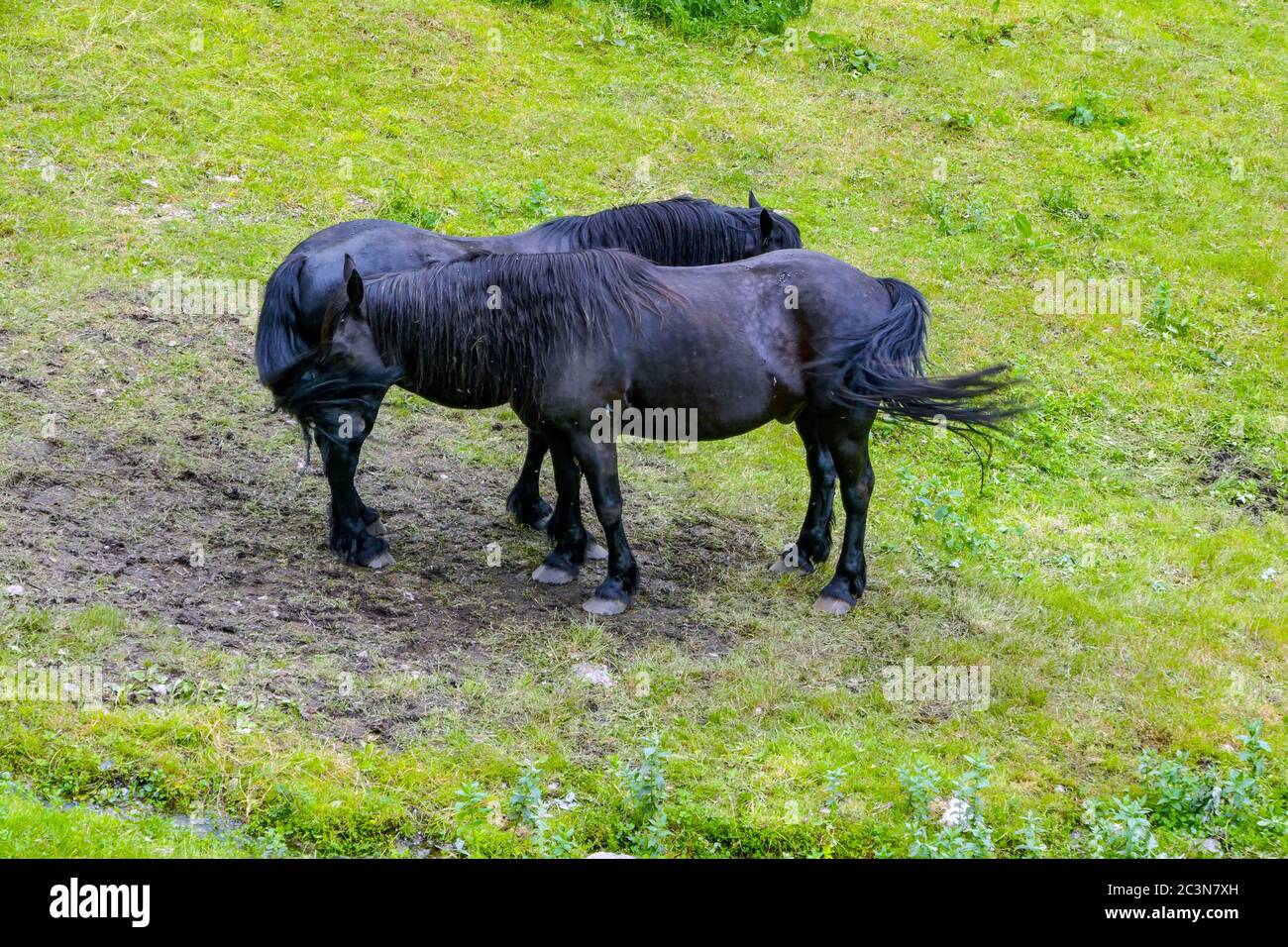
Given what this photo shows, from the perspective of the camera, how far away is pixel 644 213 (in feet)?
29.3

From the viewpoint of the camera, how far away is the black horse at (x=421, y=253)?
313 inches

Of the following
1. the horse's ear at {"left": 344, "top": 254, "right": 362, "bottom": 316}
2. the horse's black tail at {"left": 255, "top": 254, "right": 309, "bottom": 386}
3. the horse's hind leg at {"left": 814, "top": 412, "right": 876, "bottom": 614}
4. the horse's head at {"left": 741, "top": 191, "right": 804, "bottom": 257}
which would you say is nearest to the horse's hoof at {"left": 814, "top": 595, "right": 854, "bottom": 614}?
the horse's hind leg at {"left": 814, "top": 412, "right": 876, "bottom": 614}

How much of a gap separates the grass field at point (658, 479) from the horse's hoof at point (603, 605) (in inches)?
3.9

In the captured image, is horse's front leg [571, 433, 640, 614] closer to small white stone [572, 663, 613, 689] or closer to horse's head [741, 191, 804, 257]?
small white stone [572, 663, 613, 689]

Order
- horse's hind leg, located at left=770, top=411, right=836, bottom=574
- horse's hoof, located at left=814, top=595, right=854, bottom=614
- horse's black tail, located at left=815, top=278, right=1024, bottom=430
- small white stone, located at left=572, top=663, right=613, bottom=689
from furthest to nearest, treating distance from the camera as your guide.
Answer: horse's hind leg, located at left=770, top=411, right=836, bottom=574 → horse's hoof, located at left=814, top=595, right=854, bottom=614 → horse's black tail, located at left=815, top=278, right=1024, bottom=430 → small white stone, located at left=572, top=663, right=613, bottom=689

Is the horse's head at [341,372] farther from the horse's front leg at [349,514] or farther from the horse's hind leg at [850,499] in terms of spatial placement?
the horse's hind leg at [850,499]

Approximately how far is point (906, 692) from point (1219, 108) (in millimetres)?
13662

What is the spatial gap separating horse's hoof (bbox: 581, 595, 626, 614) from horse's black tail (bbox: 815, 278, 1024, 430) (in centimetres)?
191

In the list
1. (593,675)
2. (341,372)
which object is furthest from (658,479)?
(341,372)
